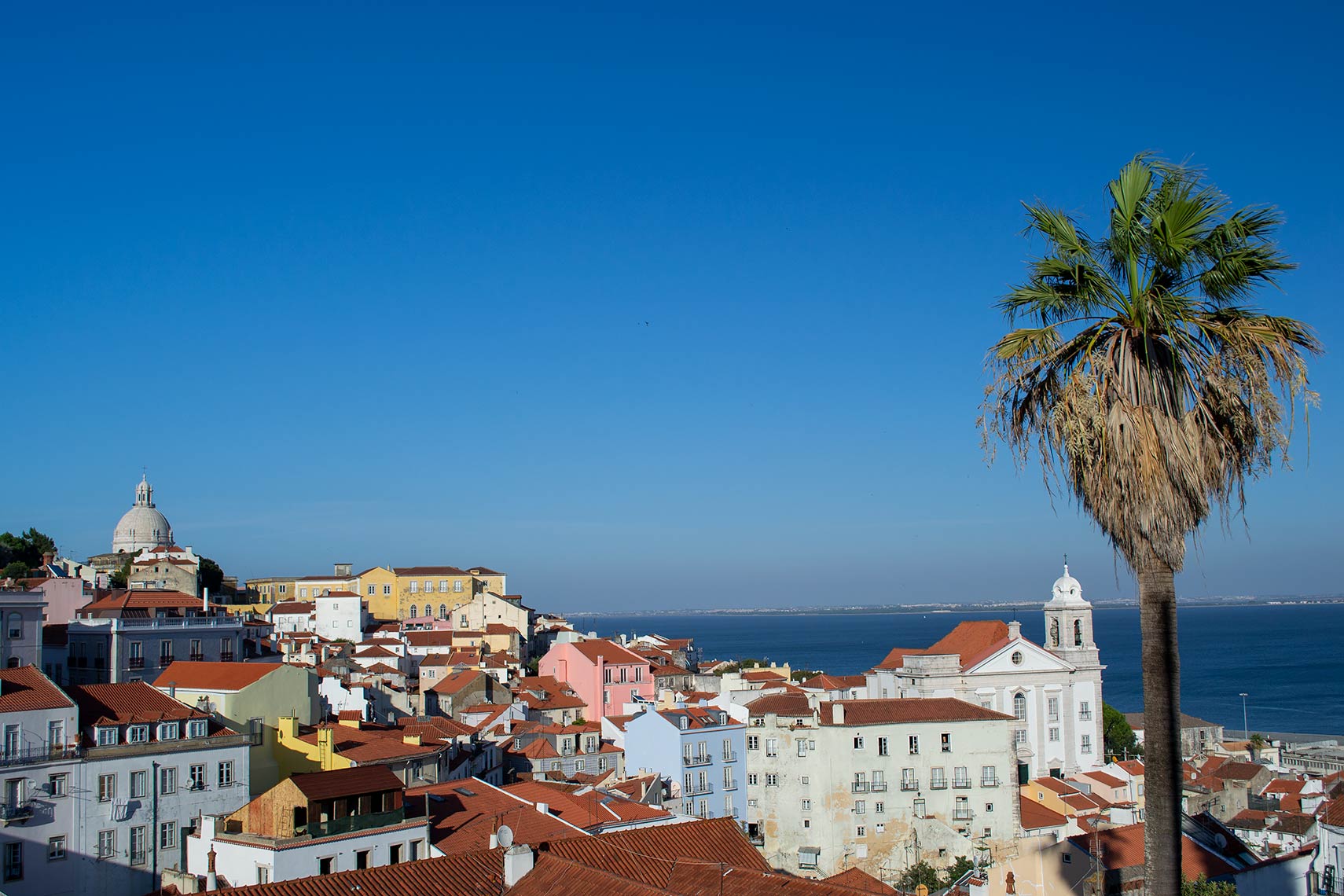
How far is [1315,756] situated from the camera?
73.2 meters

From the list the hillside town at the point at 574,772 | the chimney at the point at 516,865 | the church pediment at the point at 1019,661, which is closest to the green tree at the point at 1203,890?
the hillside town at the point at 574,772

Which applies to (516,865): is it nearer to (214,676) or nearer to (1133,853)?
(1133,853)

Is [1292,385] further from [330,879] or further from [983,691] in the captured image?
[983,691]

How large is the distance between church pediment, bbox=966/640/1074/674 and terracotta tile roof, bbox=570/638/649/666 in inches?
932

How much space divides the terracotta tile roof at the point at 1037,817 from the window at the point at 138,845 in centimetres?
3445

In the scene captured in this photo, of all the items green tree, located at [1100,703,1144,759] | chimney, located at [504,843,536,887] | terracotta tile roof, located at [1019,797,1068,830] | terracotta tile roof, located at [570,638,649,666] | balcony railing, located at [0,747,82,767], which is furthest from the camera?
terracotta tile roof, located at [570,638,649,666]

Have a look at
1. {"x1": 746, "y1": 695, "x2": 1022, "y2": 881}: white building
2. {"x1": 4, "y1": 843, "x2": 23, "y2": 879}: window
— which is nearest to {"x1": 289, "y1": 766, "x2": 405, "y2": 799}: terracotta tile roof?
{"x1": 4, "y1": 843, "x2": 23, "y2": 879}: window

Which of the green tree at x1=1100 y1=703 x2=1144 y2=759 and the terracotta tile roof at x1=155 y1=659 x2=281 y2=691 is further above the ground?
the terracotta tile roof at x1=155 y1=659 x2=281 y2=691

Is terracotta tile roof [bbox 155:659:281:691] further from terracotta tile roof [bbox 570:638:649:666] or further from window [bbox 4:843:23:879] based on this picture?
terracotta tile roof [bbox 570:638:649:666]

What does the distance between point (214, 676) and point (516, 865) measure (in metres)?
26.0

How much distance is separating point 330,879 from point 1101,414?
17.0m

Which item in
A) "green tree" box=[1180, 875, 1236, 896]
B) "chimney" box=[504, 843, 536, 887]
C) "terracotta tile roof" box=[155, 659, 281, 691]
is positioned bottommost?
"green tree" box=[1180, 875, 1236, 896]

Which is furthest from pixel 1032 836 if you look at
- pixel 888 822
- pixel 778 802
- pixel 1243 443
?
pixel 1243 443

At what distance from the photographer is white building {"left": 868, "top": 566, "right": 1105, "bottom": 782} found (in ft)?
211
